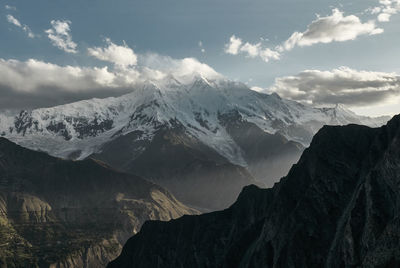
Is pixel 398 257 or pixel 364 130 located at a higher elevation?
pixel 364 130

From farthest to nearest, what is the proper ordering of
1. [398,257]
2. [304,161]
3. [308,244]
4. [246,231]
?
[246,231] < [304,161] < [308,244] < [398,257]

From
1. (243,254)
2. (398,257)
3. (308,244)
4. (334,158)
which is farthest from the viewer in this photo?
(243,254)

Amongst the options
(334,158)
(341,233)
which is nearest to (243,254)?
(334,158)

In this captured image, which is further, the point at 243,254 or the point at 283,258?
the point at 243,254

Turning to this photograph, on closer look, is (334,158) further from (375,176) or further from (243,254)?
(243,254)

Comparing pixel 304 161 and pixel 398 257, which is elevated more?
pixel 304 161

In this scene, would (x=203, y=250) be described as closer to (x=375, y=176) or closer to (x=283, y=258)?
(x=283, y=258)

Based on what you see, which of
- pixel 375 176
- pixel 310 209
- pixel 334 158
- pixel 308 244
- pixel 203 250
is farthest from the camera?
pixel 203 250

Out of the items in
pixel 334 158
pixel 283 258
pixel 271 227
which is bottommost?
pixel 283 258

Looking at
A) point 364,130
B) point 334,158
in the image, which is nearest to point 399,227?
point 334,158
